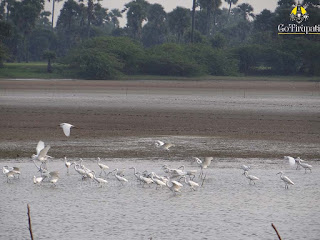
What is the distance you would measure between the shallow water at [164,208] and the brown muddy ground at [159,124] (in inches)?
116

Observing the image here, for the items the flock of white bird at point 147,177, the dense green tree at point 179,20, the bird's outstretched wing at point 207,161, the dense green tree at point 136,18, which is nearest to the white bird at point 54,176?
the flock of white bird at point 147,177

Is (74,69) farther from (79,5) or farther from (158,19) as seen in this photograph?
(158,19)

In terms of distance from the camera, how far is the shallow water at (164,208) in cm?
1084

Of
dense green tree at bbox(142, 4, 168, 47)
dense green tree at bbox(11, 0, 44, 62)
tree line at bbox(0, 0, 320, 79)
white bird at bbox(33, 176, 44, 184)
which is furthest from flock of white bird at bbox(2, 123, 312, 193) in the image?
dense green tree at bbox(142, 4, 168, 47)

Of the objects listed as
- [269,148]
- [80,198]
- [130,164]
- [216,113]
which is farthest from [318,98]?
[80,198]

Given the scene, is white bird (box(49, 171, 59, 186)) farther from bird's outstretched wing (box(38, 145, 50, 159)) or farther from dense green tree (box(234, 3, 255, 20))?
dense green tree (box(234, 3, 255, 20))

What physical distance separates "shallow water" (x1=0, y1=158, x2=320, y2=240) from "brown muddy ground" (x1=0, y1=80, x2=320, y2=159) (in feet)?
9.64

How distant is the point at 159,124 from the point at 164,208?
1224 centimetres

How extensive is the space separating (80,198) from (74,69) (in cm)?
4738

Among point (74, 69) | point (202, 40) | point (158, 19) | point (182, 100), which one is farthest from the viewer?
point (158, 19)

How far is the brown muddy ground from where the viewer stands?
19.5m

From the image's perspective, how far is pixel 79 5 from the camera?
93.1 m

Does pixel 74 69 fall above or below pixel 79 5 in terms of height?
below

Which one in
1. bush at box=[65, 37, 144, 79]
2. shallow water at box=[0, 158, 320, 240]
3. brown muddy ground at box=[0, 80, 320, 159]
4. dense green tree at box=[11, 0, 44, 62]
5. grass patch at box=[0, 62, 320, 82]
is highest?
dense green tree at box=[11, 0, 44, 62]
